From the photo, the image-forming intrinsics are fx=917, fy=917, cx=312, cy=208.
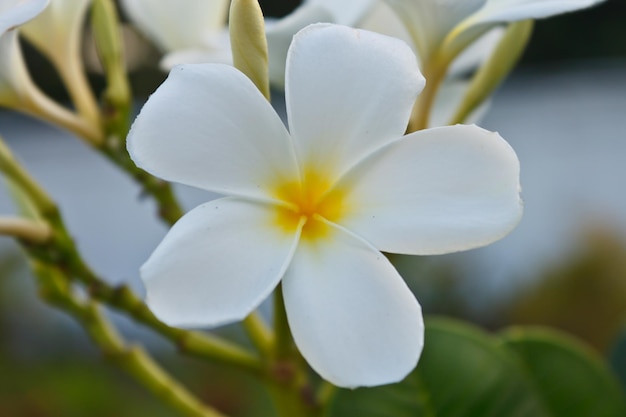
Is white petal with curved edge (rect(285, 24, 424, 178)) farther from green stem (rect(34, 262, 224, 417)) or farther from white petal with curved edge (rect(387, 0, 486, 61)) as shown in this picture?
green stem (rect(34, 262, 224, 417))

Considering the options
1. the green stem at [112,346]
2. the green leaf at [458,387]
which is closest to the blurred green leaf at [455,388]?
the green leaf at [458,387]

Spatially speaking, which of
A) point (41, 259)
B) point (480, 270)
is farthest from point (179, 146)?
point (480, 270)

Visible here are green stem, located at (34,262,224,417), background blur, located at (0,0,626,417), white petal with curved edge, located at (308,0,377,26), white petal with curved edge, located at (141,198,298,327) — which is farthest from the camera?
background blur, located at (0,0,626,417)

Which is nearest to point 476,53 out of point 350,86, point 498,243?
point 350,86

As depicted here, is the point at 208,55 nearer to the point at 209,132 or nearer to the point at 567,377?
the point at 209,132

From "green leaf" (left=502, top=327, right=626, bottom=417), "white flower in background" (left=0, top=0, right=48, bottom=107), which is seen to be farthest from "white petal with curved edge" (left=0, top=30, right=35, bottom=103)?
"green leaf" (left=502, top=327, right=626, bottom=417)
